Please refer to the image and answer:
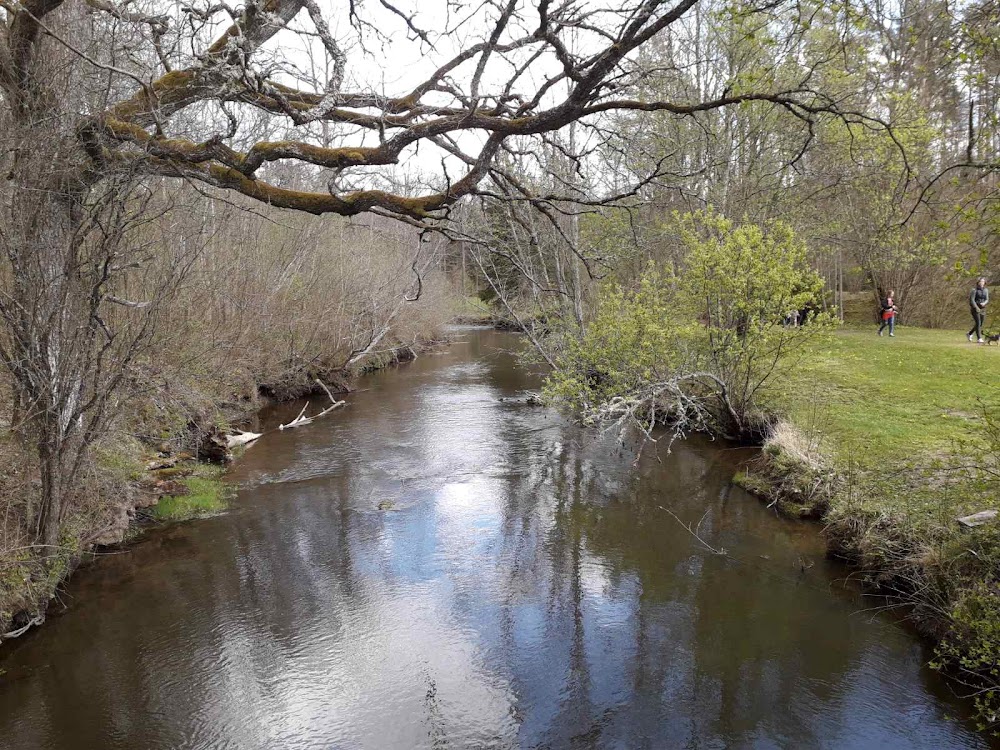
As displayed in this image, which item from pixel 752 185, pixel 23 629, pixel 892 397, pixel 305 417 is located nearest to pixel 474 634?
pixel 23 629

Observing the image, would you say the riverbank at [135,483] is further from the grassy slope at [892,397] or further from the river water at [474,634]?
the grassy slope at [892,397]

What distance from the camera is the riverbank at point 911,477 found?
5883 millimetres

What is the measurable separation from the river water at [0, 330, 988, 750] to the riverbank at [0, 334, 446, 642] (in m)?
0.34

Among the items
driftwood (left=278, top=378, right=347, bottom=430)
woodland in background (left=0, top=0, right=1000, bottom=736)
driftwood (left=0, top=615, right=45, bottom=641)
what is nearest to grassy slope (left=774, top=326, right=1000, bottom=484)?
woodland in background (left=0, top=0, right=1000, bottom=736)

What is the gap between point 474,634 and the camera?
22.2ft

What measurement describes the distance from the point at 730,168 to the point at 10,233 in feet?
54.0

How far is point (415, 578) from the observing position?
7945 mm

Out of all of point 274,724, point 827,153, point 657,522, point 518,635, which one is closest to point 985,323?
point 827,153

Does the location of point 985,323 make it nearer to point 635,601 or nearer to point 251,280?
point 635,601

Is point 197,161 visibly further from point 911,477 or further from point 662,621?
point 911,477

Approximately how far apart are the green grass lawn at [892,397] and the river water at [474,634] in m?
1.91

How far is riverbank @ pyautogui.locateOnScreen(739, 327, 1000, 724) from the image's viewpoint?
5.88m

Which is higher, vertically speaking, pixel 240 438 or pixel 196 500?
pixel 240 438

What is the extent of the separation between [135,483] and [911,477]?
10.3 m
